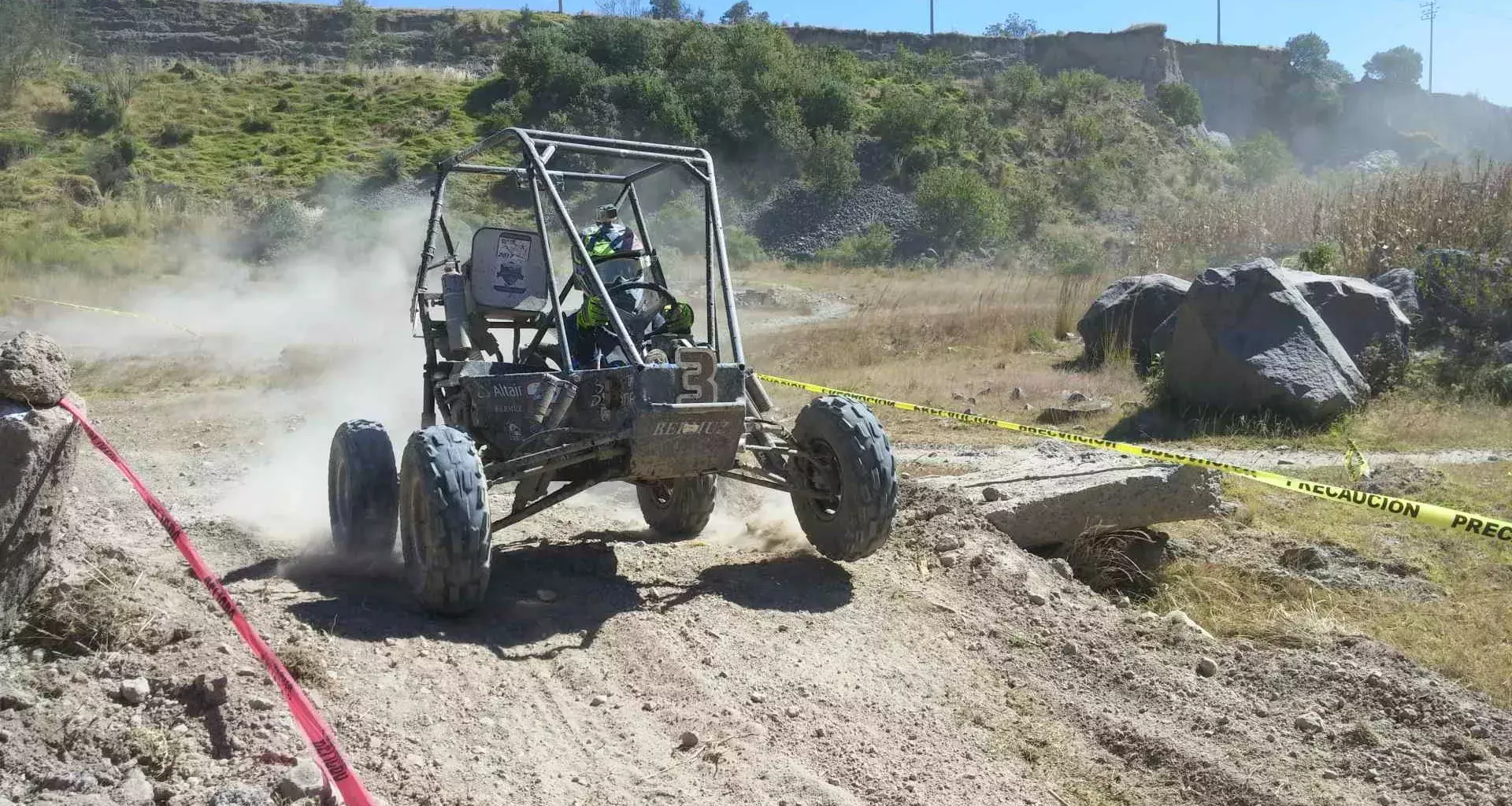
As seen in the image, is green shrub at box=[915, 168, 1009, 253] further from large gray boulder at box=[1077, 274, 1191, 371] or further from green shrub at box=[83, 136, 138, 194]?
green shrub at box=[83, 136, 138, 194]

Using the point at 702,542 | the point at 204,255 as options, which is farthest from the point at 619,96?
the point at 702,542

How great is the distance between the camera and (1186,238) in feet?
77.4

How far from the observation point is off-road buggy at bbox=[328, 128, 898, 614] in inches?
220

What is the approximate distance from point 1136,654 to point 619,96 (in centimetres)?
4493

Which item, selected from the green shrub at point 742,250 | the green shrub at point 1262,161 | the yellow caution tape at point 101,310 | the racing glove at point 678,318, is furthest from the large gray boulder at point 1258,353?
the green shrub at point 1262,161

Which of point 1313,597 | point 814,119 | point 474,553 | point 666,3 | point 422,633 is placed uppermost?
point 666,3

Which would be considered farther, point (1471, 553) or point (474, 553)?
point (1471, 553)

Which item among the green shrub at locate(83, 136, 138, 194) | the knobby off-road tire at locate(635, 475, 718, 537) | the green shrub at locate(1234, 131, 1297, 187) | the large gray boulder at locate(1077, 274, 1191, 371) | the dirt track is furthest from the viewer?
the green shrub at locate(1234, 131, 1297, 187)

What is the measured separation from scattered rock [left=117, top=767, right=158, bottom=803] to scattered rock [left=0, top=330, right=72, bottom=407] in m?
1.41

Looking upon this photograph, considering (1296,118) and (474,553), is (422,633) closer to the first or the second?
(474,553)

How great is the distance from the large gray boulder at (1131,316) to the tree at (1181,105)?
52800mm

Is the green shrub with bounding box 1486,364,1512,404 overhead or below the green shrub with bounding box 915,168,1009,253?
below

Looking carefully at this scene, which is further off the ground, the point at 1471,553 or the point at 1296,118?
the point at 1296,118

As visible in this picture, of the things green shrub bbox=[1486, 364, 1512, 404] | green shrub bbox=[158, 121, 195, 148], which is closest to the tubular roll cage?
green shrub bbox=[1486, 364, 1512, 404]
